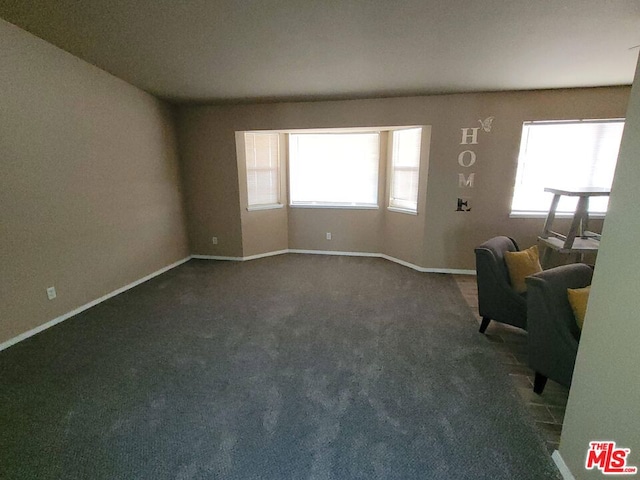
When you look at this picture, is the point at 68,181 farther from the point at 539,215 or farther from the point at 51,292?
the point at 539,215

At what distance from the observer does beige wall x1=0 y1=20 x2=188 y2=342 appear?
2.44m

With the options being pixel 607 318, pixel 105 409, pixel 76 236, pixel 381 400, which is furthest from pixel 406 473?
pixel 76 236

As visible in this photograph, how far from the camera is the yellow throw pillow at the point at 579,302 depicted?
5.88 feet

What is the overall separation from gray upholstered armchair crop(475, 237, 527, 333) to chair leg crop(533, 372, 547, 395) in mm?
572

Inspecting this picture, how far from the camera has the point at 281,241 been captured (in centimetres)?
530

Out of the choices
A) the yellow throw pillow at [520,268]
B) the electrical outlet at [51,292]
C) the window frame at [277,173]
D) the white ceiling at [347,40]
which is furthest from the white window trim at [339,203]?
the electrical outlet at [51,292]

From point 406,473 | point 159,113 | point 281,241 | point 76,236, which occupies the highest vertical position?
point 159,113

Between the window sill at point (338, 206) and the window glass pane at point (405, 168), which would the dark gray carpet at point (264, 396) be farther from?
the window sill at point (338, 206)

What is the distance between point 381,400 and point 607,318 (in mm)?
1277

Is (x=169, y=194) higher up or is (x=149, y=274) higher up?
(x=169, y=194)

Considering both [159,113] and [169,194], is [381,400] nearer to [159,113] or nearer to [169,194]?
[169,194]

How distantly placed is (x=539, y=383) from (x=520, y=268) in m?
0.97

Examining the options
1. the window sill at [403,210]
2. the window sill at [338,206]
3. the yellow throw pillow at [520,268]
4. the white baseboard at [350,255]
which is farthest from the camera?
the window sill at [338,206]

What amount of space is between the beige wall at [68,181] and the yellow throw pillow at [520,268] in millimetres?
4211
